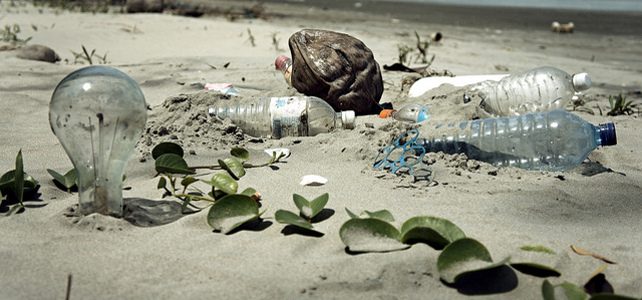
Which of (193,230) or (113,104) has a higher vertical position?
(113,104)

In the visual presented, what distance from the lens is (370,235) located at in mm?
1954

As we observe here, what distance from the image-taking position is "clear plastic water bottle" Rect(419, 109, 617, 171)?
281 centimetres

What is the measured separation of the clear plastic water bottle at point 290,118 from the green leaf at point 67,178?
970mm

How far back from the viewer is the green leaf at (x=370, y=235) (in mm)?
1919

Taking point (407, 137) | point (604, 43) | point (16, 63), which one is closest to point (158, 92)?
point (16, 63)

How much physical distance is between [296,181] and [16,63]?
119 inches

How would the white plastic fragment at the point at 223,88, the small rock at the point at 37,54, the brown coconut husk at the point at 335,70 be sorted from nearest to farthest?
the brown coconut husk at the point at 335,70, the white plastic fragment at the point at 223,88, the small rock at the point at 37,54

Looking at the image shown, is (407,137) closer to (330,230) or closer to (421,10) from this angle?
(330,230)

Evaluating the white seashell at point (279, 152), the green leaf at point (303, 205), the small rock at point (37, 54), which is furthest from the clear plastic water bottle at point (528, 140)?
the small rock at point (37, 54)

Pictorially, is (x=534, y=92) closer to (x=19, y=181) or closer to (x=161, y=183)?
(x=161, y=183)

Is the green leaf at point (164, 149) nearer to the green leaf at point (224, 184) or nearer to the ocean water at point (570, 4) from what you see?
the green leaf at point (224, 184)

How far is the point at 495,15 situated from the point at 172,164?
441 inches

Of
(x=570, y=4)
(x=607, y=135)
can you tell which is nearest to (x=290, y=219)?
(x=607, y=135)

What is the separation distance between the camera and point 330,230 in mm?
2080
